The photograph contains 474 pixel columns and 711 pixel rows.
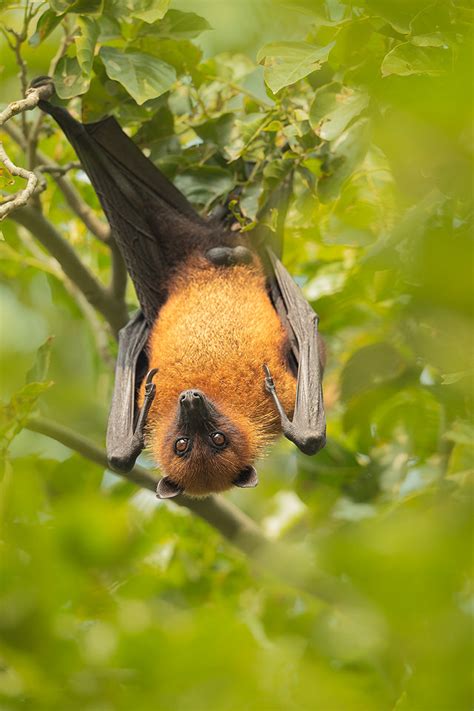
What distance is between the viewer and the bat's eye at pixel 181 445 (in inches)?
223

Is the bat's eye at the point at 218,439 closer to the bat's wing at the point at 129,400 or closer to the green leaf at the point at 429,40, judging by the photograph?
the bat's wing at the point at 129,400

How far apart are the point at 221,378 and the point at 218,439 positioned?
1.31ft

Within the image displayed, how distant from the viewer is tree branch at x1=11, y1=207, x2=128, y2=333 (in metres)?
6.08

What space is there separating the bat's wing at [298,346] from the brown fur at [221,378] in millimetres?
118

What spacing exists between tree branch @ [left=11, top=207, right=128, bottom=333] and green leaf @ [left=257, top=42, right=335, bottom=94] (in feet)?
6.40

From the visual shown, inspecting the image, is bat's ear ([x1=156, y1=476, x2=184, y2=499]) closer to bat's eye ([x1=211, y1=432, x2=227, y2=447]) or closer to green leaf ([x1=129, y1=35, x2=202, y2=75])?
bat's eye ([x1=211, y1=432, x2=227, y2=447])

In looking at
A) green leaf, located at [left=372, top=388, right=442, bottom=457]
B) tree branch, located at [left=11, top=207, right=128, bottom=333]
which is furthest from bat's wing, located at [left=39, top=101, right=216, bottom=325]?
green leaf, located at [left=372, top=388, right=442, bottom=457]

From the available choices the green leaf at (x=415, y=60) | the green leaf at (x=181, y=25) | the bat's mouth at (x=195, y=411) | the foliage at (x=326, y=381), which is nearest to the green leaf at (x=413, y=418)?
the foliage at (x=326, y=381)

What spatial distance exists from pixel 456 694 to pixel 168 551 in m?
5.18

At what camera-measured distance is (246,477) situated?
583cm

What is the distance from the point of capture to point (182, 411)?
17.9ft

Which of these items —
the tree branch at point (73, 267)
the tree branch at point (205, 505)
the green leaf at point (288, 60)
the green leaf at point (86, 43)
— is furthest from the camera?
the tree branch at point (73, 267)

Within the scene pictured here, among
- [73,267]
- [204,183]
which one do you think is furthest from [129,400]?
[204,183]

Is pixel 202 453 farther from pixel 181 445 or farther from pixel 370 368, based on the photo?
pixel 370 368
